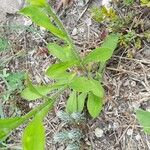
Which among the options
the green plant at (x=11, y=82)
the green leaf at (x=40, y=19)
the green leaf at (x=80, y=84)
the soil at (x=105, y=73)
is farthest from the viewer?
the green plant at (x=11, y=82)

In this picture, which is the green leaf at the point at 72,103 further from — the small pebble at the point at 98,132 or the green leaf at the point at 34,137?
the green leaf at the point at 34,137

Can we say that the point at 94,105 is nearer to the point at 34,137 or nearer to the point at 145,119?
the point at 145,119

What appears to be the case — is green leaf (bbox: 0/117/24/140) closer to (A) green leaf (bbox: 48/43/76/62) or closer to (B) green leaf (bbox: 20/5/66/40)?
(B) green leaf (bbox: 20/5/66/40)

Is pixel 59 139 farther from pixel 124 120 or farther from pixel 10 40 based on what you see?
pixel 10 40

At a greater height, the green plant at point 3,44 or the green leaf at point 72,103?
the green plant at point 3,44

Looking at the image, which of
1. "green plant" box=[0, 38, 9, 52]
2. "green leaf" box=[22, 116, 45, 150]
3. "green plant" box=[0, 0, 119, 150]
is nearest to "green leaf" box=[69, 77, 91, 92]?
"green plant" box=[0, 0, 119, 150]

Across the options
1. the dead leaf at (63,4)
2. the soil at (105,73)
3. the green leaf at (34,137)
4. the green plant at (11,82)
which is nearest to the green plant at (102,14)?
the soil at (105,73)
